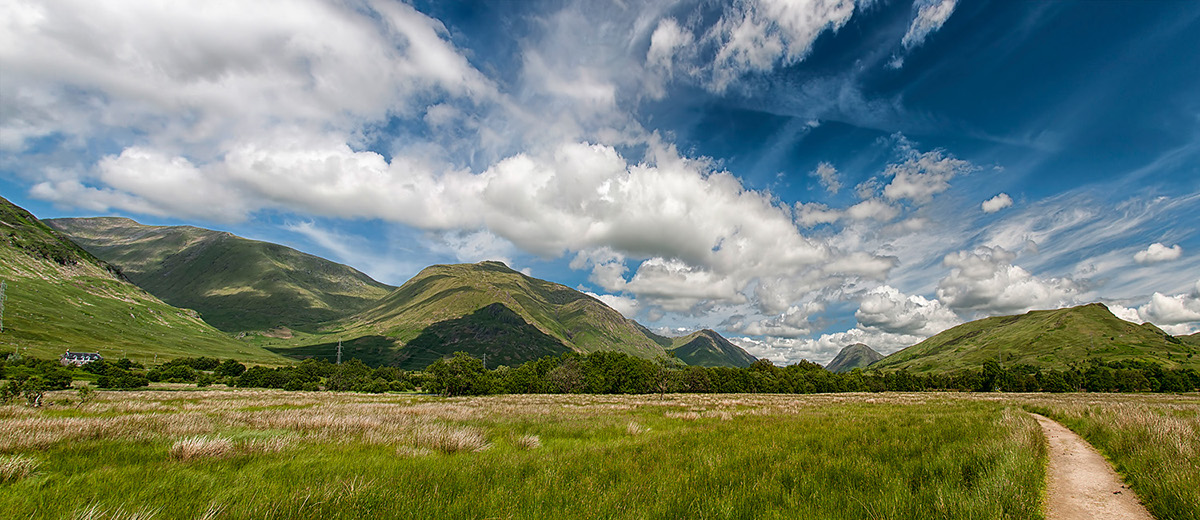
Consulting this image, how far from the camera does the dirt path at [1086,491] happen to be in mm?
5941

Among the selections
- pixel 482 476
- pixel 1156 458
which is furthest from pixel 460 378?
pixel 1156 458

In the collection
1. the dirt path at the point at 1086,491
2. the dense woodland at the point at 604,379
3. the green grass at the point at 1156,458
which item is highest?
the green grass at the point at 1156,458

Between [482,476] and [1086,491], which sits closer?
[482,476]

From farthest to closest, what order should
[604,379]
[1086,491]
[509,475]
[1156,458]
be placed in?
[604,379] < [1156,458] < [1086,491] < [509,475]

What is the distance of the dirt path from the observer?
5941 mm

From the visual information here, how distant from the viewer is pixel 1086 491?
708cm

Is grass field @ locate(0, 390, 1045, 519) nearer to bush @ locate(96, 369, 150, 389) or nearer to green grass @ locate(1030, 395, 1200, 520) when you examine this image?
green grass @ locate(1030, 395, 1200, 520)

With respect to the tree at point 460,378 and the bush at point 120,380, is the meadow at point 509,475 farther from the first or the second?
the bush at point 120,380

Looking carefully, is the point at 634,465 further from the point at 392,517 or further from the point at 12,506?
the point at 12,506

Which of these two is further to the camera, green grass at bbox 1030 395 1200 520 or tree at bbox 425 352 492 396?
tree at bbox 425 352 492 396

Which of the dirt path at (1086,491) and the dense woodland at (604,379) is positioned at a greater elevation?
the dirt path at (1086,491)

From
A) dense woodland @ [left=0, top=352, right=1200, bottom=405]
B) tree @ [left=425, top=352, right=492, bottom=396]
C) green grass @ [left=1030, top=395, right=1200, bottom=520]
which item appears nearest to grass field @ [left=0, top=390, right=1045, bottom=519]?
green grass @ [left=1030, top=395, right=1200, bottom=520]

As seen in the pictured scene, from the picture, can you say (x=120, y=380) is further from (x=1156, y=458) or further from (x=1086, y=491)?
(x=1156, y=458)

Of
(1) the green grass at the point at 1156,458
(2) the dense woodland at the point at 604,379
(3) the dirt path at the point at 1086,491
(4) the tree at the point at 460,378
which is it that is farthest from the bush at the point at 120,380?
(1) the green grass at the point at 1156,458
